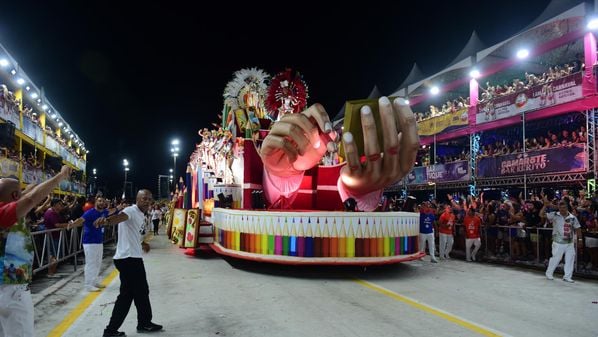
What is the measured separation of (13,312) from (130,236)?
2.18m

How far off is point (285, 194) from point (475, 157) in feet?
45.4

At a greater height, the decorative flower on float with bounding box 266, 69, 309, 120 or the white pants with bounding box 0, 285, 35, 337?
the decorative flower on float with bounding box 266, 69, 309, 120

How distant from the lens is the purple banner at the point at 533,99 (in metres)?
17.8

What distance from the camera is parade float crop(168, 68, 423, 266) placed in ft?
32.3

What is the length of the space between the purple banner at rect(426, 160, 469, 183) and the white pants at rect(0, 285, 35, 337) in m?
22.5

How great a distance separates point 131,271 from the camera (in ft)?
18.6

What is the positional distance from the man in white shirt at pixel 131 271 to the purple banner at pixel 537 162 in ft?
55.2

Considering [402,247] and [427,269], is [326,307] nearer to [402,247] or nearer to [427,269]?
[402,247]

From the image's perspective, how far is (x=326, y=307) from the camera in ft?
22.9

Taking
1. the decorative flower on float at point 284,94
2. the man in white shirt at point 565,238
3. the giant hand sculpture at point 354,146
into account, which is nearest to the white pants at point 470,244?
the man in white shirt at point 565,238

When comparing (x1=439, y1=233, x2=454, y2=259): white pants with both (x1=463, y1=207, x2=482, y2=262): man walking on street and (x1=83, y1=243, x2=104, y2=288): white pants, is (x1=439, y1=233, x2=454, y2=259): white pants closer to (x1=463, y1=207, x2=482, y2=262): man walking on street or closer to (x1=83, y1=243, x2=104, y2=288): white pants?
(x1=463, y1=207, x2=482, y2=262): man walking on street

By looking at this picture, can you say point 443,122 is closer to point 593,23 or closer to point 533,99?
point 533,99

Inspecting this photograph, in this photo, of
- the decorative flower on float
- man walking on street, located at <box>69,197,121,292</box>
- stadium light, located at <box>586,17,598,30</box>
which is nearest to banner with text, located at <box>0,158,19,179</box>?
the decorative flower on float

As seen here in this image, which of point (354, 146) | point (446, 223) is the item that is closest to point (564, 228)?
point (446, 223)
